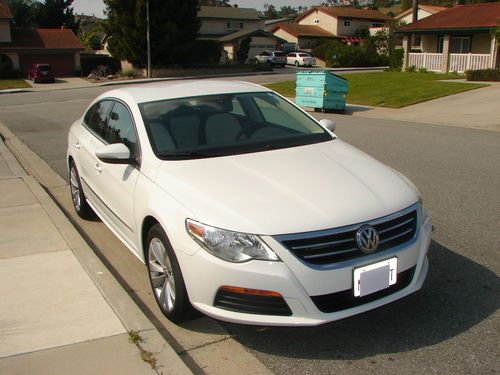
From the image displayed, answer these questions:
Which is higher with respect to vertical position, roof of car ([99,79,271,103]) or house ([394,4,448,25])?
house ([394,4,448,25])

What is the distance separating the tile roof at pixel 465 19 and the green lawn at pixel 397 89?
635cm

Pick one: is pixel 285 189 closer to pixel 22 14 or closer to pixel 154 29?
pixel 154 29

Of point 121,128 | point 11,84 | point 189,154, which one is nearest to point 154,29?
point 11,84

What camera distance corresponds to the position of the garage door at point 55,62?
1956 inches

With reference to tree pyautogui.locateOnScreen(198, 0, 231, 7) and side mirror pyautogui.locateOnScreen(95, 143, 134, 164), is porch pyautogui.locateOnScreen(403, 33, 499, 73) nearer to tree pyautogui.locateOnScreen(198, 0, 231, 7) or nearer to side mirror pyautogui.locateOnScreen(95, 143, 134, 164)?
side mirror pyautogui.locateOnScreen(95, 143, 134, 164)

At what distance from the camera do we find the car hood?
3.14 meters

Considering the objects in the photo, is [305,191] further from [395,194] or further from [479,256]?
[479,256]

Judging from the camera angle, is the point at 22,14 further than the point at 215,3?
No

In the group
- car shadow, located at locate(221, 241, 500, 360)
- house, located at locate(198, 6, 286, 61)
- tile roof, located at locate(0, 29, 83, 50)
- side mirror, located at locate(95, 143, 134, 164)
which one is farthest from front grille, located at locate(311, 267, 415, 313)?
house, located at locate(198, 6, 286, 61)

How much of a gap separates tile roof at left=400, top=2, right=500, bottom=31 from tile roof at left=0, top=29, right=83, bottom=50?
31.9 m

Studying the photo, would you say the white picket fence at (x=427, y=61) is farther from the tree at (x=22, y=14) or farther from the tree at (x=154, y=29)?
the tree at (x=22, y=14)

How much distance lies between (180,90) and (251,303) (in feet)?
8.01

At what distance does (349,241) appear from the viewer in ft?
10.2

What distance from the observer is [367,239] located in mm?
3160
